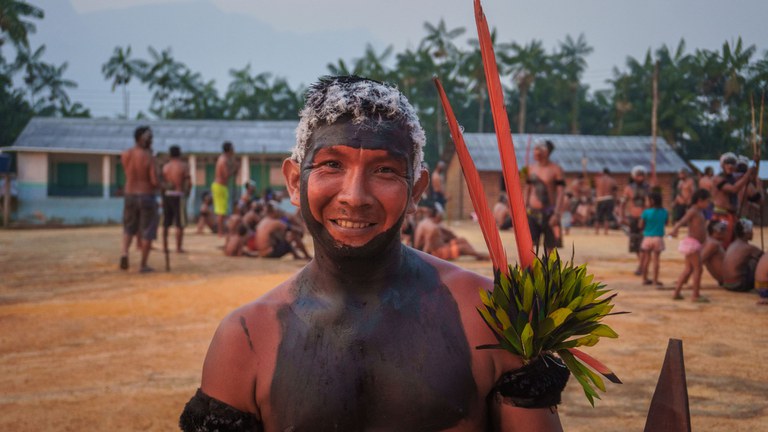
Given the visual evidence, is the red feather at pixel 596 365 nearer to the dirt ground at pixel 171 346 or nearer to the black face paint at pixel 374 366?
the black face paint at pixel 374 366

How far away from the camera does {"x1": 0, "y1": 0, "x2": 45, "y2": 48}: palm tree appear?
31.6 metres

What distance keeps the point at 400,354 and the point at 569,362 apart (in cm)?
45

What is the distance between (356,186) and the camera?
189cm

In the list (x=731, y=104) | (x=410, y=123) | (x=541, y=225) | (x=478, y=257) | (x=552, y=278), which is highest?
(x=731, y=104)

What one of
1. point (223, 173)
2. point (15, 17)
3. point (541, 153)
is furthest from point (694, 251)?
point (15, 17)

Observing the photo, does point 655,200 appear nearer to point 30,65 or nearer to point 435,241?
point 435,241

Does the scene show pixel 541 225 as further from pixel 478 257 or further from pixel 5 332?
pixel 5 332

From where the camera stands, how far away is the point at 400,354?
6.24 ft

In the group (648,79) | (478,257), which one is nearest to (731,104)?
(648,79)

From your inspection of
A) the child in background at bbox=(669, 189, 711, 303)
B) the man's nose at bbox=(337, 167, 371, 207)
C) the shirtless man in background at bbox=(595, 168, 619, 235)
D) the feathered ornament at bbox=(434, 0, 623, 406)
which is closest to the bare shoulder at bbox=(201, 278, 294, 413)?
the man's nose at bbox=(337, 167, 371, 207)

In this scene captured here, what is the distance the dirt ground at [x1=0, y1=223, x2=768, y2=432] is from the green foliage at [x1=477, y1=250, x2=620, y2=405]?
1.97 m

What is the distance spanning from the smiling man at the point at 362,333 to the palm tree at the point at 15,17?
34.9 m

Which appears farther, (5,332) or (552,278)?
(5,332)

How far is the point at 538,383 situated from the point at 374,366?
437mm
